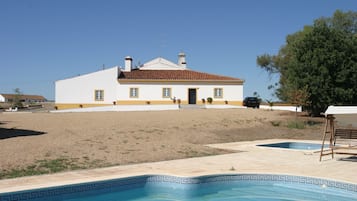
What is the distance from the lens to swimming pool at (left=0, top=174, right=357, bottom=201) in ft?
30.1

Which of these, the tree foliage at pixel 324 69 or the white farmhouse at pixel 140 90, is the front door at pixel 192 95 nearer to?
the white farmhouse at pixel 140 90

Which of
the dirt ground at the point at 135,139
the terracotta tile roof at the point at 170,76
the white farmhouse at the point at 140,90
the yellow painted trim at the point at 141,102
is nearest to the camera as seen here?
the dirt ground at the point at 135,139

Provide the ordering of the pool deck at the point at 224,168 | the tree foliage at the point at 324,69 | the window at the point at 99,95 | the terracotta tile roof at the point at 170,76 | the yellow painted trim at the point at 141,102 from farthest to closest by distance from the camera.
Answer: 1. the terracotta tile roof at the point at 170,76
2. the window at the point at 99,95
3. the yellow painted trim at the point at 141,102
4. the tree foliage at the point at 324,69
5. the pool deck at the point at 224,168

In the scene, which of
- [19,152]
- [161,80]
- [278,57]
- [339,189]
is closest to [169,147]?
[19,152]

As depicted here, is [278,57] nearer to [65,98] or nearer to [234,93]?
[234,93]

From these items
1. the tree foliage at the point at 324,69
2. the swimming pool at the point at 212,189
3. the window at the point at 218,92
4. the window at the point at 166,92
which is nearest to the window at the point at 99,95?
the window at the point at 166,92

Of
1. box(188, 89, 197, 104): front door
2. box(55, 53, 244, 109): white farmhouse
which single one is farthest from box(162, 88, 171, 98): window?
box(188, 89, 197, 104): front door

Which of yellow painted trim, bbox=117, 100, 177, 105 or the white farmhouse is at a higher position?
the white farmhouse

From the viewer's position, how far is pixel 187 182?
9.96m

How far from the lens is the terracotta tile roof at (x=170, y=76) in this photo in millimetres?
47853

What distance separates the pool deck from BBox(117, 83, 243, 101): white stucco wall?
107ft

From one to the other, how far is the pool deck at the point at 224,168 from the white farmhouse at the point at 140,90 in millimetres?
32547

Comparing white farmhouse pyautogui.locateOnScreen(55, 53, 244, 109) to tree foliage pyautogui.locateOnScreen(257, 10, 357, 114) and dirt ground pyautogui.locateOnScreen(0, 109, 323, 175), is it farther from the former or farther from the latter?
dirt ground pyautogui.locateOnScreen(0, 109, 323, 175)

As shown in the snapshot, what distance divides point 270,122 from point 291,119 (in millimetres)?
2282
